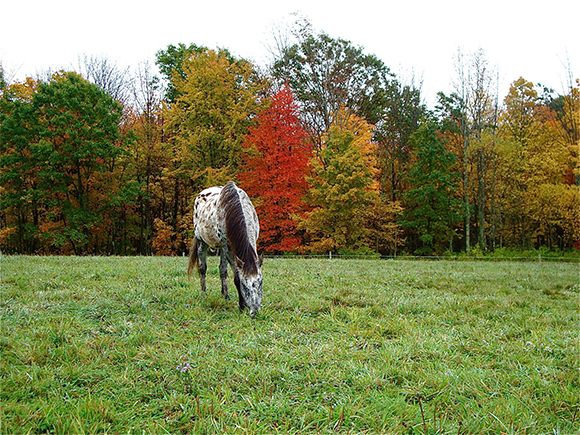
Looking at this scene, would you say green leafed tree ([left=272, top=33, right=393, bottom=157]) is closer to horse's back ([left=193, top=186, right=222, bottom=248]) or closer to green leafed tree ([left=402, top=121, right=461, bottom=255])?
green leafed tree ([left=402, top=121, right=461, bottom=255])

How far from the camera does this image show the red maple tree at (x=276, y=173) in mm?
A: 19188

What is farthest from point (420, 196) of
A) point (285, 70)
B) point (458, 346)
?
point (458, 346)

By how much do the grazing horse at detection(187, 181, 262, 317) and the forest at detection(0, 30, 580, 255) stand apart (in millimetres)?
11931

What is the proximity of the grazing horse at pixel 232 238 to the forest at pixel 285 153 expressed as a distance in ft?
39.1

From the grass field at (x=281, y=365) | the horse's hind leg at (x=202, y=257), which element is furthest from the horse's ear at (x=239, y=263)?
the horse's hind leg at (x=202, y=257)

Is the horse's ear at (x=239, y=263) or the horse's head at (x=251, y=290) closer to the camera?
the horse's head at (x=251, y=290)

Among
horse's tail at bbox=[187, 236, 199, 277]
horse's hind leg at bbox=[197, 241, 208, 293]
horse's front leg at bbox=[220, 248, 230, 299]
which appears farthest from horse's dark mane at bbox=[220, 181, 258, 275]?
horse's tail at bbox=[187, 236, 199, 277]

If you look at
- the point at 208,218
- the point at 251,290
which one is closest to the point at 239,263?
the point at 251,290

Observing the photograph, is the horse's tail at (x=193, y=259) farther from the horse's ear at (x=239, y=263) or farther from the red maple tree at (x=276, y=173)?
the red maple tree at (x=276, y=173)

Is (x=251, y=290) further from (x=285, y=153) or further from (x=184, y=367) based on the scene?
(x=285, y=153)

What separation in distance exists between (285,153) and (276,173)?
52.5 inches

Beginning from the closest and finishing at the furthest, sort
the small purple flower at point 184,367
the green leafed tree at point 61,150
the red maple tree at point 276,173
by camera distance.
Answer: the small purple flower at point 184,367 < the red maple tree at point 276,173 < the green leafed tree at point 61,150

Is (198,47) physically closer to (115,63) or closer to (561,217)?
(115,63)

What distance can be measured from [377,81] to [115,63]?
18099mm
